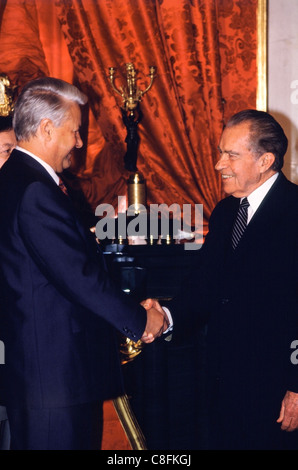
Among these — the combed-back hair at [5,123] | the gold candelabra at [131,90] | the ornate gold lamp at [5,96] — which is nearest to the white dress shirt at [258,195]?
the combed-back hair at [5,123]

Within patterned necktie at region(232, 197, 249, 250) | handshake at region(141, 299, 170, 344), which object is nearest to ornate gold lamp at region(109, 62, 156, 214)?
handshake at region(141, 299, 170, 344)

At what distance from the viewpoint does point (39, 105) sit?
209cm

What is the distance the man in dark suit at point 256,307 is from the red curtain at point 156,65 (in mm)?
1577

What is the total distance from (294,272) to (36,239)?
0.98 meters

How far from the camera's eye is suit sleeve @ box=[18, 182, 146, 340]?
1962 millimetres

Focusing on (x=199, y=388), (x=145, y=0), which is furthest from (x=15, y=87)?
(x=199, y=388)

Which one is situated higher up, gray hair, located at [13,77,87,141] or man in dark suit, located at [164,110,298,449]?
gray hair, located at [13,77,87,141]

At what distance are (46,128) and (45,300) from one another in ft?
2.10

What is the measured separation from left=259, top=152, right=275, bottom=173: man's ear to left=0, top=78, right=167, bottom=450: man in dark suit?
0.78 metres

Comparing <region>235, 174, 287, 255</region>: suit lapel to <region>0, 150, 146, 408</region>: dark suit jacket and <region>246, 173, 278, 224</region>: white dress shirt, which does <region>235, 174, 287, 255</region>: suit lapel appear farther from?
<region>0, 150, 146, 408</region>: dark suit jacket

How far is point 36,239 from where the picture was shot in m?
1.96

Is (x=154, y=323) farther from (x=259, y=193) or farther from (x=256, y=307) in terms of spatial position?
(x=259, y=193)

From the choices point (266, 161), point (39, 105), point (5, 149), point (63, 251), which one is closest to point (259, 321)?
point (266, 161)

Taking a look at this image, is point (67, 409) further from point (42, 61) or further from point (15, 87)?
point (42, 61)
